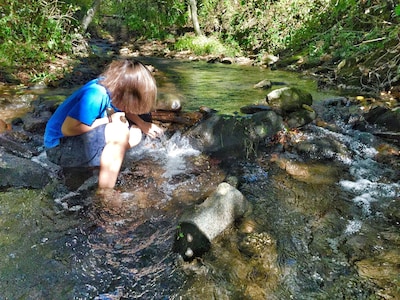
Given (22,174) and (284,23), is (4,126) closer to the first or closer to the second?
(22,174)

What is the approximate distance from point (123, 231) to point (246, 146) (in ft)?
8.32

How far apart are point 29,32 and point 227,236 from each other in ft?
26.1

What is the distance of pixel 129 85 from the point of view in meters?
2.83

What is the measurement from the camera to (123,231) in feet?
9.27

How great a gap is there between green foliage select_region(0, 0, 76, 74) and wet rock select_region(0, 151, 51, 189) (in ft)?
17.4

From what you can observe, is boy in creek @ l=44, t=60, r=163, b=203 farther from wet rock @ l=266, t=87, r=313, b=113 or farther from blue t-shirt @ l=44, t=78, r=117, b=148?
wet rock @ l=266, t=87, r=313, b=113

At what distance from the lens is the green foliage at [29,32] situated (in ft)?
25.4

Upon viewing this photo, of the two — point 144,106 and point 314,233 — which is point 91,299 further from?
point 314,233

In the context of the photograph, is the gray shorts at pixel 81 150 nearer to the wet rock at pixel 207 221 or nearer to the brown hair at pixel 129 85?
the brown hair at pixel 129 85

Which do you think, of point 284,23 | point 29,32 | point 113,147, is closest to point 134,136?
point 113,147

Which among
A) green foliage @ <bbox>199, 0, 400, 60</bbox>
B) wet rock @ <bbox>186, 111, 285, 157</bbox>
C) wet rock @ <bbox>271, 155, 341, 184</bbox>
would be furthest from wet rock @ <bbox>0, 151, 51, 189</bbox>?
green foliage @ <bbox>199, 0, 400, 60</bbox>

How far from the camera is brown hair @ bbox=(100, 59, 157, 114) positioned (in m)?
2.82

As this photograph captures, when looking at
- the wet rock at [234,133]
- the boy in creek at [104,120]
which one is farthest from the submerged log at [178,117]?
the boy in creek at [104,120]

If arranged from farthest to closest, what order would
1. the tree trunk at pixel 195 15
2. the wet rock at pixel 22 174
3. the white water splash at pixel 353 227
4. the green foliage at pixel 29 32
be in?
the tree trunk at pixel 195 15, the green foliage at pixel 29 32, the wet rock at pixel 22 174, the white water splash at pixel 353 227
